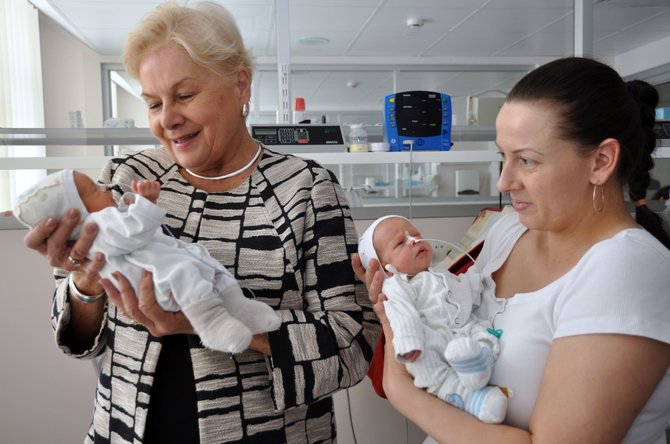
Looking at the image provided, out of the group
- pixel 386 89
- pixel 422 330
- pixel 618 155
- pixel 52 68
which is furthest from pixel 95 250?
pixel 386 89

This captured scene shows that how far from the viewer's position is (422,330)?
1.02 metres

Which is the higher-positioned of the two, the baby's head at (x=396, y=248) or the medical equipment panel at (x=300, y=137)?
the medical equipment panel at (x=300, y=137)

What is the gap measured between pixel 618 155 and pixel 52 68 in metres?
6.49

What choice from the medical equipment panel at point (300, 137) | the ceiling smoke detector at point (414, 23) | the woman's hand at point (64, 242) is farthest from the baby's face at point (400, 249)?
the ceiling smoke detector at point (414, 23)

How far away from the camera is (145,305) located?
2.78ft

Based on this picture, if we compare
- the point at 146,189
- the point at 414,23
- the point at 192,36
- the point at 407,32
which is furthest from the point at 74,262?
→ the point at 407,32

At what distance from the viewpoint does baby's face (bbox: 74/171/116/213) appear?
88cm

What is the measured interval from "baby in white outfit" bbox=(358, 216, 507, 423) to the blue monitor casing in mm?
881

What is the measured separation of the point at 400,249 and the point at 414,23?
18.1ft

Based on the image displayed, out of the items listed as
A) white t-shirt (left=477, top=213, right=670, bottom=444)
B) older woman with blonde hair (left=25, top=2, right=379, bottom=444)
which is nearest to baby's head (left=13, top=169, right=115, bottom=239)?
older woman with blonde hair (left=25, top=2, right=379, bottom=444)

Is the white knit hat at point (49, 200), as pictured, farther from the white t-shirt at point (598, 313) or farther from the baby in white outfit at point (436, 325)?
the white t-shirt at point (598, 313)

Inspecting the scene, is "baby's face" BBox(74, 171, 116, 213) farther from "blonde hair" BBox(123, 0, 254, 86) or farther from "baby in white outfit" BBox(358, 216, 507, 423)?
"baby in white outfit" BBox(358, 216, 507, 423)

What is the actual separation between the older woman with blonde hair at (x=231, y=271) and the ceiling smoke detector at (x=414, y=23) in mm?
5414

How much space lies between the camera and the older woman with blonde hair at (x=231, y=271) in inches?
37.8
